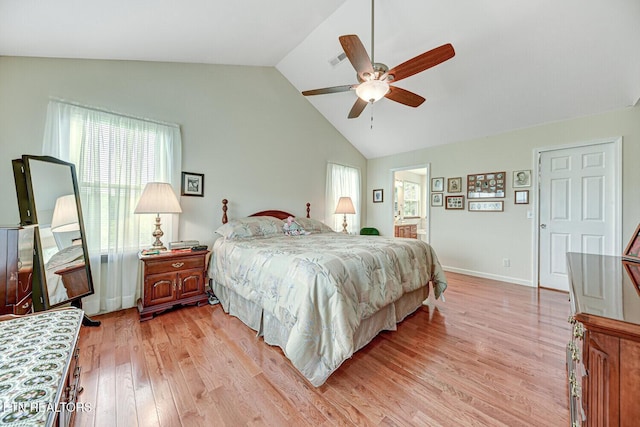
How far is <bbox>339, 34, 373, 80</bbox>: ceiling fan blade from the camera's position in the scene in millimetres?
1795

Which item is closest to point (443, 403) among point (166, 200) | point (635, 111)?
point (166, 200)

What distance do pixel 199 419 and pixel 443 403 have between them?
4.42 feet

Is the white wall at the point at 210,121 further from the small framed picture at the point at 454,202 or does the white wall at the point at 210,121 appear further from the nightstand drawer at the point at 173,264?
the small framed picture at the point at 454,202

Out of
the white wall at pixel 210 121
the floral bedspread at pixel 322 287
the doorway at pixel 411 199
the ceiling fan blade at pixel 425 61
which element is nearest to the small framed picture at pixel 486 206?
the doorway at pixel 411 199

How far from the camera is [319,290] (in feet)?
5.22

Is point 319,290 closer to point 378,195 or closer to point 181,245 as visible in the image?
point 181,245

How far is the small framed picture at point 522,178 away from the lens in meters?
3.60

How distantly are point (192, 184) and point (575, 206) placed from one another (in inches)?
199

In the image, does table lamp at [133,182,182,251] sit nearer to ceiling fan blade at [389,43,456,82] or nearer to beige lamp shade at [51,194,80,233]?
beige lamp shade at [51,194,80,233]

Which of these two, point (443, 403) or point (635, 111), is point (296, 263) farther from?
point (635, 111)

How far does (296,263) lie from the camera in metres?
1.78

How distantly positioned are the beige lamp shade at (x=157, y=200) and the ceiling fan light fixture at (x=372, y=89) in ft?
7.10

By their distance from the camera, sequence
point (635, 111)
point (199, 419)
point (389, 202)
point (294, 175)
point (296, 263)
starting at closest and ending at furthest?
point (199, 419) < point (296, 263) < point (635, 111) < point (294, 175) < point (389, 202)

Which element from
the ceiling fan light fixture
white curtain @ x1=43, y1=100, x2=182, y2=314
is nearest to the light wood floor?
white curtain @ x1=43, y1=100, x2=182, y2=314
